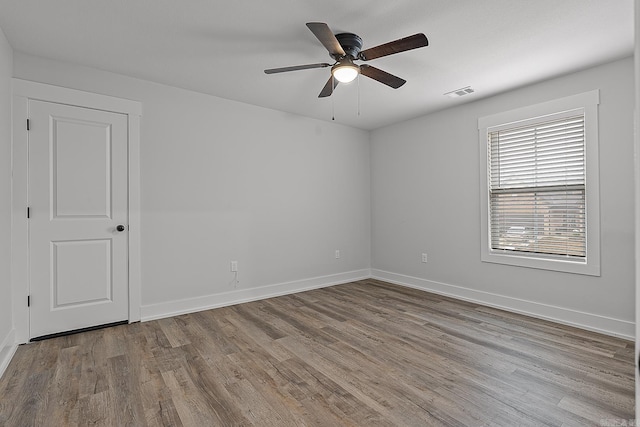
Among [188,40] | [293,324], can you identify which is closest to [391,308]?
[293,324]

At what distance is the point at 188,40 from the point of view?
2529 mm

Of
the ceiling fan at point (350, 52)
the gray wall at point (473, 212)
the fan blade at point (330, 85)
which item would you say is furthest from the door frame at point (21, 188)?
the gray wall at point (473, 212)

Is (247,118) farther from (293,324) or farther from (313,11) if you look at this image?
(293,324)

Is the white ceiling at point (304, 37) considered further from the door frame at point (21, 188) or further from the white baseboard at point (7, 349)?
the white baseboard at point (7, 349)

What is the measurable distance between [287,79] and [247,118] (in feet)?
3.20

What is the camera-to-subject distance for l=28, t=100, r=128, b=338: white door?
279 cm

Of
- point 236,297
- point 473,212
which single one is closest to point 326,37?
point 473,212

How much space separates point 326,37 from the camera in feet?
6.83

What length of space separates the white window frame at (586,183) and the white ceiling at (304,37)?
31 centimetres

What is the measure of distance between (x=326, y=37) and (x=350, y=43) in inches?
16.1

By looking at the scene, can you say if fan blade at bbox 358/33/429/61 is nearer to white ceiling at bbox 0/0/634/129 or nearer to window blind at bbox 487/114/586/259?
white ceiling at bbox 0/0/634/129

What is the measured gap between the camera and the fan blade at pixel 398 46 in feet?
6.64

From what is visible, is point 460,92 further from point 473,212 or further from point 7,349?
point 7,349

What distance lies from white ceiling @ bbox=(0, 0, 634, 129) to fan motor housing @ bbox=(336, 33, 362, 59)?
Result: 0.05 metres
